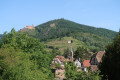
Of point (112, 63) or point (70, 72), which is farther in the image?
point (112, 63)

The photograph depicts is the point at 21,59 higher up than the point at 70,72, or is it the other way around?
the point at 21,59

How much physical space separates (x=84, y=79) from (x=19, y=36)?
25.2m

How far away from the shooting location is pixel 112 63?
28.1 m

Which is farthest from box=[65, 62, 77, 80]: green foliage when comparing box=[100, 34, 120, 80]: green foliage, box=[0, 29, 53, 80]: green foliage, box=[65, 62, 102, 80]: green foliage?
box=[100, 34, 120, 80]: green foliage

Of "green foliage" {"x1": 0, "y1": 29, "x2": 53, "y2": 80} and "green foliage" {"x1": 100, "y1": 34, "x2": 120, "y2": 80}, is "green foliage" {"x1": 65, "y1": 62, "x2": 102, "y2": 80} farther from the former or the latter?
"green foliage" {"x1": 100, "y1": 34, "x2": 120, "y2": 80}

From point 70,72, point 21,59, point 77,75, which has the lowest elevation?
point 77,75

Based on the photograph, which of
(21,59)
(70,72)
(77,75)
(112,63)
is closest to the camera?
(70,72)

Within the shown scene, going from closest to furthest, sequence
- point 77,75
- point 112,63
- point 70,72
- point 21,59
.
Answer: point 70,72 < point 77,75 < point 112,63 < point 21,59

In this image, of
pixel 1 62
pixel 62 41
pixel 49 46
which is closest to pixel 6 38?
pixel 1 62

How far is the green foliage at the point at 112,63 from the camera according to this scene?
27581 millimetres

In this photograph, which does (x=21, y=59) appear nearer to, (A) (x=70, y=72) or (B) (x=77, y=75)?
(A) (x=70, y=72)

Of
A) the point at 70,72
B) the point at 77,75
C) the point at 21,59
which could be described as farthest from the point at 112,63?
the point at 21,59

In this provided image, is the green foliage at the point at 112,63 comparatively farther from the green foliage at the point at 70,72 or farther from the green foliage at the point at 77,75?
the green foliage at the point at 70,72

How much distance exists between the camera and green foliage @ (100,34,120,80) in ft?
90.5
